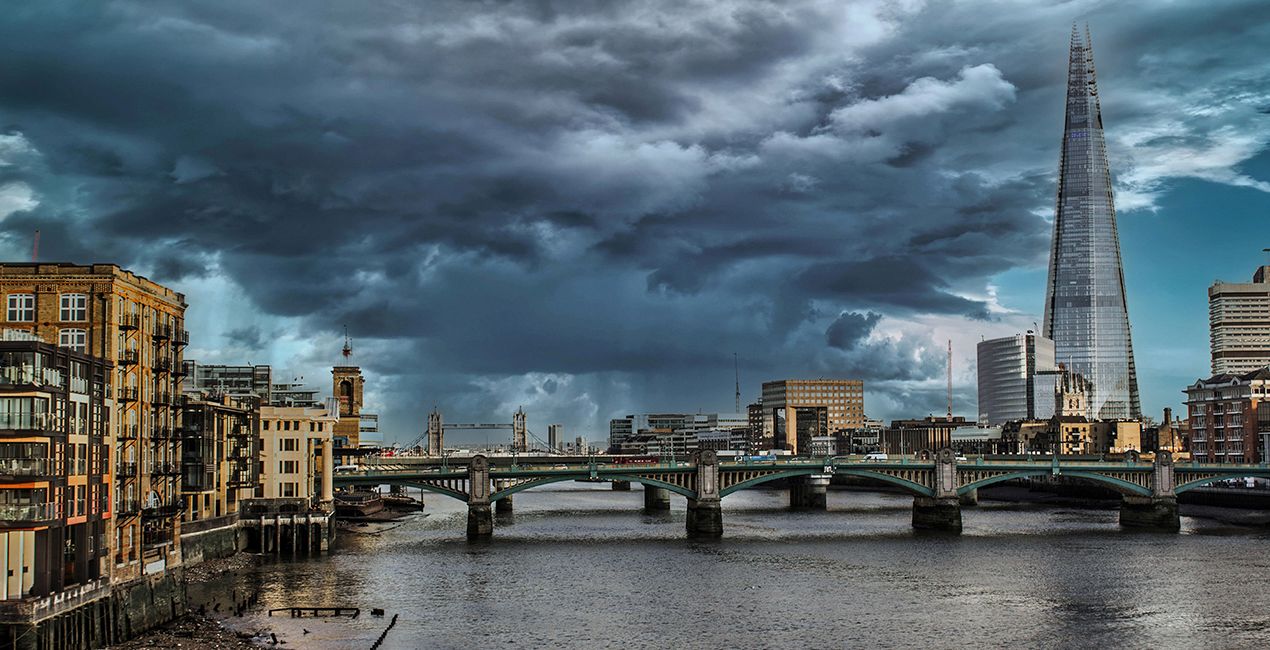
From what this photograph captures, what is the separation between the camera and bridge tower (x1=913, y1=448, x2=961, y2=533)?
178000 mm

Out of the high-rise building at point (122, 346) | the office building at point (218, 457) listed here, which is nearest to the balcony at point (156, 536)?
the high-rise building at point (122, 346)

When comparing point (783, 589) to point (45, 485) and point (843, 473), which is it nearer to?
point (45, 485)

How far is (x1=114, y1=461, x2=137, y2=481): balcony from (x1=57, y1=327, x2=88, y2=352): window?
30.7ft

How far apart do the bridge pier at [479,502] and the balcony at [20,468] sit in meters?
87.3

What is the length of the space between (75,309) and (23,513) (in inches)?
947

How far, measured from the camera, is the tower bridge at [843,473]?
Answer: 167 m

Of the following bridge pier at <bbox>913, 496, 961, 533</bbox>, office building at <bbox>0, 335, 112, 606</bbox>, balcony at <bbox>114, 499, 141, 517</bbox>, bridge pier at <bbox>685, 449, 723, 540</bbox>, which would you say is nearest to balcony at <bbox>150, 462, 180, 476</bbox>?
balcony at <bbox>114, 499, 141, 517</bbox>

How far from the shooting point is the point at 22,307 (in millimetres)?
97062

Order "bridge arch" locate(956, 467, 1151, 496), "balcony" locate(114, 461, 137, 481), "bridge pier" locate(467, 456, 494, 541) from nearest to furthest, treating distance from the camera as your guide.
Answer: "balcony" locate(114, 461, 137, 481) → "bridge pier" locate(467, 456, 494, 541) → "bridge arch" locate(956, 467, 1151, 496)

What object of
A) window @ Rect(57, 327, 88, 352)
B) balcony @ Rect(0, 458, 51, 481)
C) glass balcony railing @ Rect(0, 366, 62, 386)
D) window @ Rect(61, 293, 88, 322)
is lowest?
balcony @ Rect(0, 458, 51, 481)

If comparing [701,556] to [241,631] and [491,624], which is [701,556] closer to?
[491,624]

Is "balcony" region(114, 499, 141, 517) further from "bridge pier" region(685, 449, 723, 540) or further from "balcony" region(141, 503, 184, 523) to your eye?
"bridge pier" region(685, 449, 723, 540)

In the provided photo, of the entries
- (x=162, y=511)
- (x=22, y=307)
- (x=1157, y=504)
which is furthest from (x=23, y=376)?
(x=1157, y=504)

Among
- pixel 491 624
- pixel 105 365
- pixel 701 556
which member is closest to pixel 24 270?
pixel 105 365
